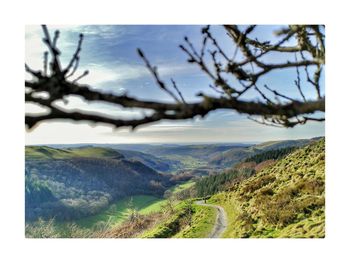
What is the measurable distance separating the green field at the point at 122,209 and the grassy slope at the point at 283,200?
53cm

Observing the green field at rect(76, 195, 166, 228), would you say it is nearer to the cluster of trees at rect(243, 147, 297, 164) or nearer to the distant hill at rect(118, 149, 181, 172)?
the distant hill at rect(118, 149, 181, 172)

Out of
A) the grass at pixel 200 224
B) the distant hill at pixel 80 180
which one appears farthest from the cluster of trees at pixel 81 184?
the grass at pixel 200 224

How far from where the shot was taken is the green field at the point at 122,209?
169 inches

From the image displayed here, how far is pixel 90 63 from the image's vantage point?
4.25 m

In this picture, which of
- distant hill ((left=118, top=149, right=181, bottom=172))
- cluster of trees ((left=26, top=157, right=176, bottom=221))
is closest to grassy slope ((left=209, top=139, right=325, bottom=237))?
distant hill ((left=118, top=149, right=181, bottom=172))

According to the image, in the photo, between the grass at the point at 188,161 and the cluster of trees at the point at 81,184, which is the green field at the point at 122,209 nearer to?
the cluster of trees at the point at 81,184

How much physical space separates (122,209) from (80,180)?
1.43 feet

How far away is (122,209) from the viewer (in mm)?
4352

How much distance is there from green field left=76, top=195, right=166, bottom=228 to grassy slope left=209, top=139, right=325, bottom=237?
53cm

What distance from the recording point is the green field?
4.30 m

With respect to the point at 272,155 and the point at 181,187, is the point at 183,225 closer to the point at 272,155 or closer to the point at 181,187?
the point at 181,187
